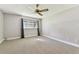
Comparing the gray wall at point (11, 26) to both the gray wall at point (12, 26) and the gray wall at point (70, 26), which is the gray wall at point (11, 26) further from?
the gray wall at point (70, 26)

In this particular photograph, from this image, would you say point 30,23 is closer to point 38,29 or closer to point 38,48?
point 38,29

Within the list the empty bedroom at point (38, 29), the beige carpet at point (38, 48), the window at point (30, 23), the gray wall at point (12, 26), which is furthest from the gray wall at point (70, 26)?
the gray wall at point (12, 26)

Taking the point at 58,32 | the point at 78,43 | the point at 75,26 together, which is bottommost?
the point at 78,43

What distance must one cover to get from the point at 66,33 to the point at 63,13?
1362 millimetres

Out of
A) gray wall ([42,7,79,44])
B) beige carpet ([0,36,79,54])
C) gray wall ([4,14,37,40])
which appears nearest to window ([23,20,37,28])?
gray wall ([4,14,37,40])

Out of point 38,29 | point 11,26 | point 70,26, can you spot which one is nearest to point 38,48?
point 70,26

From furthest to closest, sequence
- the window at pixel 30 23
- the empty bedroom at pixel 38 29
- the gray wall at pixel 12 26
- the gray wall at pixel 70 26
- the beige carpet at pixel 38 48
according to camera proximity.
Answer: the window at pixel 30 23
the gray wall at pixel 12 26
the gray wall at pixel 70 26
the empty bedroom at pixel 38 29
the beige carpet at pixel 38 48

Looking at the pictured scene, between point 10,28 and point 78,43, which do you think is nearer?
point 78,43

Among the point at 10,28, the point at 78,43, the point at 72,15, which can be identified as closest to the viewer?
the point at 78,43

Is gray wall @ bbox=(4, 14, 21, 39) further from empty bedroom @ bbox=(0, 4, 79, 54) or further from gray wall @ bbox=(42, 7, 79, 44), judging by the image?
gray wall @ bbox=(42, 7, 79, 44)

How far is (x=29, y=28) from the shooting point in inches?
287

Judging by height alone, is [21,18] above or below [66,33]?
above
